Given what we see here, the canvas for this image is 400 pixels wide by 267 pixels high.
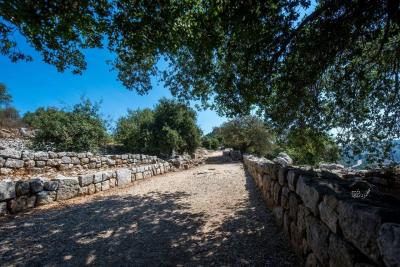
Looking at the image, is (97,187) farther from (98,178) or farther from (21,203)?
(21,203)

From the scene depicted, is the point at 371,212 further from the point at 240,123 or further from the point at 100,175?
the point at 240,123

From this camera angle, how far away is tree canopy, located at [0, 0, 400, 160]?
434 cm

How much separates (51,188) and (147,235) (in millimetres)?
4047

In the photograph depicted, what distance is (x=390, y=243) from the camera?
50.3 inches

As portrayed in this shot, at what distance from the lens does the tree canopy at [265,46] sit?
4344mm

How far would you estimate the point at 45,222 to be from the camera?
5.07 m

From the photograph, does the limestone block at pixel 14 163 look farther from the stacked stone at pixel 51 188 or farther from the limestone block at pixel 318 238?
the limestone block at pixel 318 238

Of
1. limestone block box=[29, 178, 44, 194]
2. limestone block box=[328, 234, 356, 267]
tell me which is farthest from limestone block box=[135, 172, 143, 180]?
limestone block box=[328, 234, 356, 267]

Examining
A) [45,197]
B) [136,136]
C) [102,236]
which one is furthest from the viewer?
[136,136]

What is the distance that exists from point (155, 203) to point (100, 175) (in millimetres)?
3038

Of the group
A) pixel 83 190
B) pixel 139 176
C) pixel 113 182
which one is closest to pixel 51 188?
pixel 83 190

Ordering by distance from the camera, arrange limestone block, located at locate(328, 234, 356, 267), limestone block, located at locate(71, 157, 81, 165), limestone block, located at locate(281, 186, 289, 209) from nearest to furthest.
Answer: limestone block, located at locate(328, 234, 356, 267) → limestone block, located at locate(281, 186, 289, 209) → limestone block, located at locate(71, 157, 81, 165)

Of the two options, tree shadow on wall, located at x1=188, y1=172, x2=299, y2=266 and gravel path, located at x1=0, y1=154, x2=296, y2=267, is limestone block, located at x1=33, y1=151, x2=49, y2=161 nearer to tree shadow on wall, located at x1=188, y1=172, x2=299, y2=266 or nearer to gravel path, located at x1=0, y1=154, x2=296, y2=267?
gravel path, located at x1=0, y1=154, x2=296, y2=267

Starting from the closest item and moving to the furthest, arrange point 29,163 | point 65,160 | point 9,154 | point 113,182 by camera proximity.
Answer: point 9,154 → point 29,163 → point 113,182 → point 65,160
